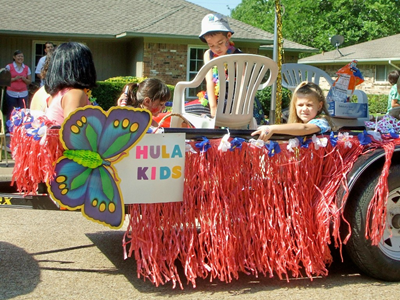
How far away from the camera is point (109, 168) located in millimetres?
3186

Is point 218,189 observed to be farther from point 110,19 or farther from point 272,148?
point 110,19

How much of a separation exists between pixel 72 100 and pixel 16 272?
1253 mm

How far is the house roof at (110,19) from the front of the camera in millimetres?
16812

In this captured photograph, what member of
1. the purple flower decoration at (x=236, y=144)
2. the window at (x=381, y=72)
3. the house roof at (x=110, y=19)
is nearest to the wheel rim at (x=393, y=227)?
the purple flower decoration at (x=236, y=144)

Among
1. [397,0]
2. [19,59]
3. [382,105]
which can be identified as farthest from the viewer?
[397,0]

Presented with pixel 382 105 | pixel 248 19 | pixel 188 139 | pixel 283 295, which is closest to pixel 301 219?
pixel 283 295

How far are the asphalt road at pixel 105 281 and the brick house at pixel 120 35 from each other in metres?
13.1

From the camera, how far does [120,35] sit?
17.0 meters

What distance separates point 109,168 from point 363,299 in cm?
176

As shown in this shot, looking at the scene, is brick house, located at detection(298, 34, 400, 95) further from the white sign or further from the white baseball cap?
the white sign

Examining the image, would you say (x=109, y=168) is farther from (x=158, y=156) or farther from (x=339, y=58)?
(x=339, y=58)

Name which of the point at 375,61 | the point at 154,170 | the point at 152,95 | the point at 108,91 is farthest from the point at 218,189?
the point at 375,61

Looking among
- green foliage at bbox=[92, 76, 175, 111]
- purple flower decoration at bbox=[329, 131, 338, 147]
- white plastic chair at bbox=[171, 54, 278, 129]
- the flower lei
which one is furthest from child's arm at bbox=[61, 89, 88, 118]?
green foliage at bbox=[92, 76, 175, 111]

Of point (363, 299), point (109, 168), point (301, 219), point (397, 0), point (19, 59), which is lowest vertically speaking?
point (363, 299)
